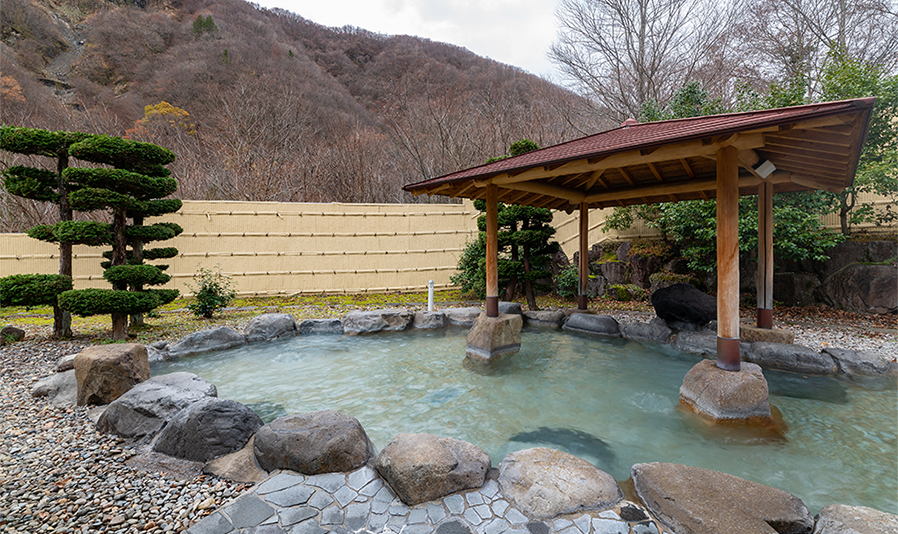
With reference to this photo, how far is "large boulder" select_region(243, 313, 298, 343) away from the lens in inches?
259

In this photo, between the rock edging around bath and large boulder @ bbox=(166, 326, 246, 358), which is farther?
large boulder @ bbox=(166, 326, 246, 358)

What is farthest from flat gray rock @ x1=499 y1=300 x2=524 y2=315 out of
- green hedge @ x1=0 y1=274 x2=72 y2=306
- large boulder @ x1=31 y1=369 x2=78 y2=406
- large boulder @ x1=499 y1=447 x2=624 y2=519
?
green hedge @ x1=0 y1=274 x2=72 y2=306

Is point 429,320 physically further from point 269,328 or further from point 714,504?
point 714,504

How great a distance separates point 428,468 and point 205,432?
175 centimetres

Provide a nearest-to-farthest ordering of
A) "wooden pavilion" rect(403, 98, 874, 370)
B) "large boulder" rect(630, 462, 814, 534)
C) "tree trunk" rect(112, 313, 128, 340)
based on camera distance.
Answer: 1. "large boulder" rect(630, 462, 814, 534)
2. "wooden pavilion" rect(403, 98, 874, 370)
3. "tree trunk" rect(112, 313, 128, 340)

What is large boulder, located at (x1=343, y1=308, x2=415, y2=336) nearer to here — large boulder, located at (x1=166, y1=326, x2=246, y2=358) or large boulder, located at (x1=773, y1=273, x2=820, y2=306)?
large boulder, located at (x1=166, y1=326, x2=246, y2=358)

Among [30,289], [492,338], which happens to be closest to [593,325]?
[492,338]

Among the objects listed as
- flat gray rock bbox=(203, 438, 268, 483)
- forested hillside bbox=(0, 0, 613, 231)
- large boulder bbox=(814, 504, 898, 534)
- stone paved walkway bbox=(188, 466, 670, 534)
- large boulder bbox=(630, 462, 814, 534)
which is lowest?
stone paved walkway bbox=(188, 466, 670, 534)

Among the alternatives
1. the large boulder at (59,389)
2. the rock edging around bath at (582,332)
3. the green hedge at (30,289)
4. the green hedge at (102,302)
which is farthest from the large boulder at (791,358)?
the green hedge at (30,289)

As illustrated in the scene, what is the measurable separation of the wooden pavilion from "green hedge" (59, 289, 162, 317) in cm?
433

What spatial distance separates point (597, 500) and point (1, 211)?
1650 cm

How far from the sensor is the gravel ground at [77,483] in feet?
6.96

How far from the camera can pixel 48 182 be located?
18.9ft

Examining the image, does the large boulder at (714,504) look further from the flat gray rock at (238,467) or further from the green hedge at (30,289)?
the green hedge at (30,289)
